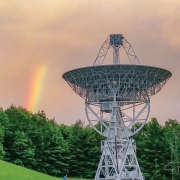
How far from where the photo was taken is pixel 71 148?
226 feet

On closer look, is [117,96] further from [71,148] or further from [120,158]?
[71,148]

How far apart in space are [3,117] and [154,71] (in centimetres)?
2835

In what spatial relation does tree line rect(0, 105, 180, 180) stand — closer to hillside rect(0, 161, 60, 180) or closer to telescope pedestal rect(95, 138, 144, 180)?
telescope pedestal rect(95, 138, 144, 180)

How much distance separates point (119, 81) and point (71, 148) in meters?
28.0

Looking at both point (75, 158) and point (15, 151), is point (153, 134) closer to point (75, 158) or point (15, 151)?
point (75, 158)

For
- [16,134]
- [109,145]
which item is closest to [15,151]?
[16,134]

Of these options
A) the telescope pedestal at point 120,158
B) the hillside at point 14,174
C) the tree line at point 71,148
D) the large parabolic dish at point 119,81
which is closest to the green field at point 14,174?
the hillside at point 14,174

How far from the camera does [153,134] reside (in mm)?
64625

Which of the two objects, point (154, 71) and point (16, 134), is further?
point (16, 134)

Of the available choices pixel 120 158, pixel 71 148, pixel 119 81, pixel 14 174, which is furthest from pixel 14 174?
pixel 71 148

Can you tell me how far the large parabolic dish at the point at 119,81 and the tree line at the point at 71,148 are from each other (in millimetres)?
17314

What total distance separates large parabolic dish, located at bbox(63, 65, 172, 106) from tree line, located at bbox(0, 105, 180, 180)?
17314 millimetres

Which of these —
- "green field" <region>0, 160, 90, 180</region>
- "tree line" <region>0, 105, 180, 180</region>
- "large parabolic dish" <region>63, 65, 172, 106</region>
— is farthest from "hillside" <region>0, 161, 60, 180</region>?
"tree line" <region>0, 105, 180, 180</region>

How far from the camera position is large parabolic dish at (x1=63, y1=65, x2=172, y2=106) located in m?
43.4
